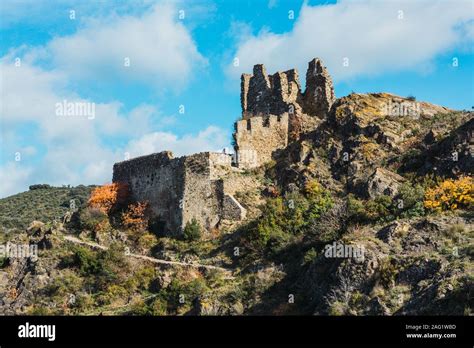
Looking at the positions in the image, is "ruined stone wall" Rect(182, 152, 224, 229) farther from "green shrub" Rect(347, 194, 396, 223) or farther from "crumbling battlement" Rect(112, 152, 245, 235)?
"green shrub" Rect(347, 194, 396, 223)

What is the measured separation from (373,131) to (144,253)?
13.9 m

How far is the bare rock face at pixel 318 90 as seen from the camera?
44500 mm

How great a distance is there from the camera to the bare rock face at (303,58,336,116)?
44.5 metres

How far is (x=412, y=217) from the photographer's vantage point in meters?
31.2

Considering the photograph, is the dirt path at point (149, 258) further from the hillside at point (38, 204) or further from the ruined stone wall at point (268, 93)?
the hillside at point (38, 204)

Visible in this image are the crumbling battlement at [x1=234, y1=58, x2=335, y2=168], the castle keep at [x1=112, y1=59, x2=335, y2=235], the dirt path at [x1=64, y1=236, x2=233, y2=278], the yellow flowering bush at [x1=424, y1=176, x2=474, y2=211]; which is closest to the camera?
the yellow flowering bush at [x1=424, y1=176, x2=474, y2=211]

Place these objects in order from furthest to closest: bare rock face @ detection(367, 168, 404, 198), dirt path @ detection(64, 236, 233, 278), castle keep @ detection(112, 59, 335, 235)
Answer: castle keep @ detection(112, 59, 335, 235)
dirt path @ detection(64, 236, 233, 278)
bare rock face @ detection(367, 168, 404, 198)

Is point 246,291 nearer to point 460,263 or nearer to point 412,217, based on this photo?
point 412,217

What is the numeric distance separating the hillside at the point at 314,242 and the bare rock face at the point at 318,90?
145cm

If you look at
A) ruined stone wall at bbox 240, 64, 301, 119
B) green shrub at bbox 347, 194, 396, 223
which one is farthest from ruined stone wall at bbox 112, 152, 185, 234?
green shrub at bbox 347, 194, 396, 223

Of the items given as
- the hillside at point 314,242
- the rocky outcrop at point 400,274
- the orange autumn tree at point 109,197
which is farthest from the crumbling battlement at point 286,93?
the rocky outcrop at point 400,274
